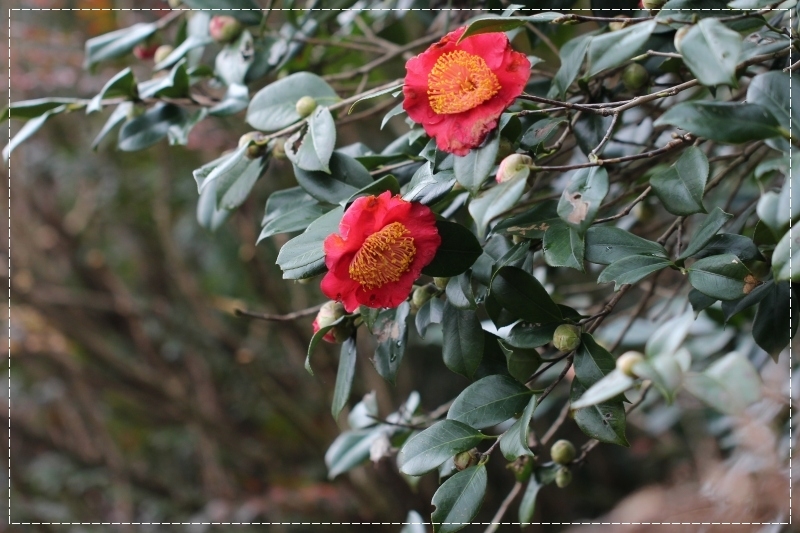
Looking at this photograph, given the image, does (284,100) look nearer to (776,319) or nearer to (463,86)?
(463,86)

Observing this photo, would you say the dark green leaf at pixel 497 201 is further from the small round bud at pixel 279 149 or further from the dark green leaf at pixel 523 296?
the small round bud at pixel 279 149

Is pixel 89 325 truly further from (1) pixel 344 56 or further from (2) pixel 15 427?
(1) pixel 344 56

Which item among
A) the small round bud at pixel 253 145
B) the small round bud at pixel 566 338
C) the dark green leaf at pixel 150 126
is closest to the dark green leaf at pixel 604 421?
the small round bud at pixel 566 338

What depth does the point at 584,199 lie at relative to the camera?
A: 0.48 m

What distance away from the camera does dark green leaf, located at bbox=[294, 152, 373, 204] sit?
0.60m

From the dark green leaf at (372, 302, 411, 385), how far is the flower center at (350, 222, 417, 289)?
83mm

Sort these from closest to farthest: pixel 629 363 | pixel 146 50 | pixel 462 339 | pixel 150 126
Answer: pixel 629 363
pixel 462 339
pixel 150 126
pixel 146 50

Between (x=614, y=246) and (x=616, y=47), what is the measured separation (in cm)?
16

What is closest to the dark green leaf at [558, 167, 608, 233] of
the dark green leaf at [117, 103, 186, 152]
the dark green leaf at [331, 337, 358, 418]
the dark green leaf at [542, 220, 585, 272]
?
the dark green leaf at [542, 220, 585, 272]

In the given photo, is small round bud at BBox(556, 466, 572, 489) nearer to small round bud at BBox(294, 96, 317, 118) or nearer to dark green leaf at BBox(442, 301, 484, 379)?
dark green leaf at BBox(442, 301, 484, 379)

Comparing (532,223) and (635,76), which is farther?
(635,76)

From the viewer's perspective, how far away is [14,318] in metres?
1.84

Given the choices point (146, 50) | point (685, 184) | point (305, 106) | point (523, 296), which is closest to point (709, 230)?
point (685, 184)

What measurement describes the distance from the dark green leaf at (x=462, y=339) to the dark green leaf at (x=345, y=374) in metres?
0.09
